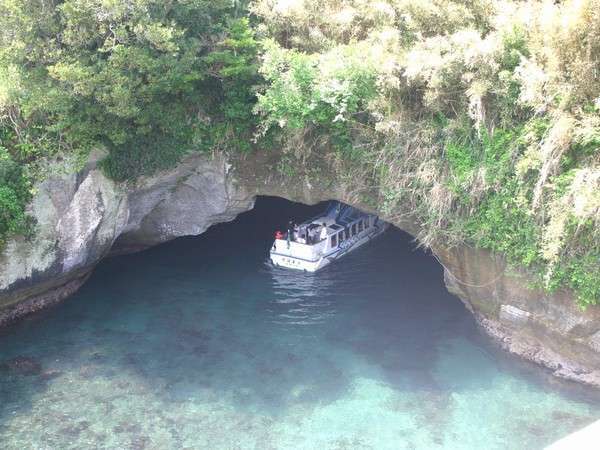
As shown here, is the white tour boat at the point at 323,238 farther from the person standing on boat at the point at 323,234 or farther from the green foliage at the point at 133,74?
the green foliage at the point at 133,74

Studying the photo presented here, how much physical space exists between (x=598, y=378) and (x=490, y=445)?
4.05 metres

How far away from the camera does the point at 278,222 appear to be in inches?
1048

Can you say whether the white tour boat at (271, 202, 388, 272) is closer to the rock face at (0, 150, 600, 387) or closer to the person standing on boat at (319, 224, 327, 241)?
the person standing on boat at (319, 224, 327, 241)

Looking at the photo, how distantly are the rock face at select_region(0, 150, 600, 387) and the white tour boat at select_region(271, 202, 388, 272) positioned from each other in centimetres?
292

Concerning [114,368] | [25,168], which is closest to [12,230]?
[25,168]

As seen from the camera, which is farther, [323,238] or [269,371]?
[323,238]

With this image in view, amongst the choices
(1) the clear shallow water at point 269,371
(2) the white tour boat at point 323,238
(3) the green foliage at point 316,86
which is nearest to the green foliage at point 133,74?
(3) the green foliage at point 316,86

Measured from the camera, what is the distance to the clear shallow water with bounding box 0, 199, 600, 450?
12906 millimetres

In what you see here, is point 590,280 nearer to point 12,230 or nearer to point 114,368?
point 114,368

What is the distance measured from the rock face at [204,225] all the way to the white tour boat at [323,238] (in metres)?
2.92

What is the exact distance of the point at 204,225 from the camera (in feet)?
70.2

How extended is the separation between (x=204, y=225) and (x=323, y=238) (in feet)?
16.3

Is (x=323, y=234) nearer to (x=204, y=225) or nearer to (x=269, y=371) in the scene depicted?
(x=204, y=225)

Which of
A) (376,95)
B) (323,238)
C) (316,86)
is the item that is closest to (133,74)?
(316,86)
